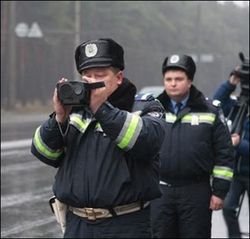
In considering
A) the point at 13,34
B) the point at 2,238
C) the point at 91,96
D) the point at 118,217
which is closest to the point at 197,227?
the point at 118,217

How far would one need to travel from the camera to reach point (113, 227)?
306 cm

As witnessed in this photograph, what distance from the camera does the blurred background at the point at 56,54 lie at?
28.2ft

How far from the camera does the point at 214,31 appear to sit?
217 feet

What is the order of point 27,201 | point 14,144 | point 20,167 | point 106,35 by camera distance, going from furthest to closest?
point 106,35
point 14,144
point 20,167
point 27,201

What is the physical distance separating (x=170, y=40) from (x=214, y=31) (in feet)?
41.0

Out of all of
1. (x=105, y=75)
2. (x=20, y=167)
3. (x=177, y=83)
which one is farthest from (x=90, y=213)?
(x=20, y=167)

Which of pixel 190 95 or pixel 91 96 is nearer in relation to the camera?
pixel 91 96

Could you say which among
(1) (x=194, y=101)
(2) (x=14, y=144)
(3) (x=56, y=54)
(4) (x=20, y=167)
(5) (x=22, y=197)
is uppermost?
(1) (x=194, y=101)

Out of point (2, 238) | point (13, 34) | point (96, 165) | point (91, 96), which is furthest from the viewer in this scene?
point (13, 34)

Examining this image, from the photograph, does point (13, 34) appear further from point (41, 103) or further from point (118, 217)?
point (118, 217)

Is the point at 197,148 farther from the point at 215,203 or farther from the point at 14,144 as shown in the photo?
the point at 14,144

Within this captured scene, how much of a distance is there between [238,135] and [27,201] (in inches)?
163

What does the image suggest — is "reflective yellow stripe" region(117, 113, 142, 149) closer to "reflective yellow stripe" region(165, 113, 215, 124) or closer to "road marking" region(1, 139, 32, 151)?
"reflective yellow stripe" region(165, 113, 215, 124)

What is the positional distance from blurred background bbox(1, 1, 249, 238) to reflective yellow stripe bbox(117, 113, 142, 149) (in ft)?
12.9
